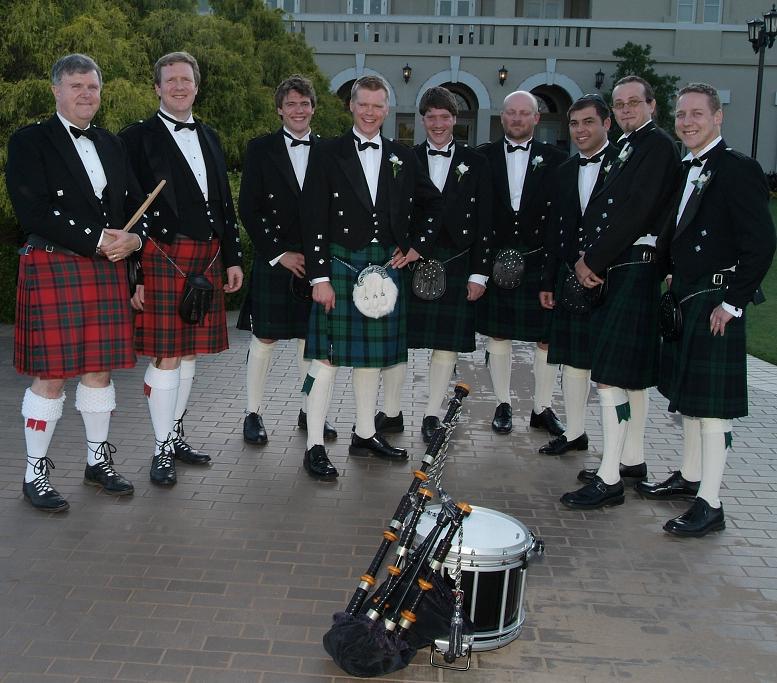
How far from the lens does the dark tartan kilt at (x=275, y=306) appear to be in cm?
479

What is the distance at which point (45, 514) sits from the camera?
12.3 feet

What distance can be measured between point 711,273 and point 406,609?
6.66 ft

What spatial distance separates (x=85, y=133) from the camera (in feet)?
12.0

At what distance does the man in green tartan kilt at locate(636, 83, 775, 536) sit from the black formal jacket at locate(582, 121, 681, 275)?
8cm

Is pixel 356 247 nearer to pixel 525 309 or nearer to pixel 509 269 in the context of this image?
pixel 509 269

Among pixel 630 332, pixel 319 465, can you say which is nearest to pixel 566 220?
pixel 630 332

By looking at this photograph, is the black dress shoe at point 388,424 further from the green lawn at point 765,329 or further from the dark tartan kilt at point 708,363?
the green lawn at point 765,329

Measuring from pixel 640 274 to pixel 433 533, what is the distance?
1.94 meters

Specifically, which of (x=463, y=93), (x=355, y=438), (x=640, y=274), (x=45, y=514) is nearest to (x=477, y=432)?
(x=355, y=438)

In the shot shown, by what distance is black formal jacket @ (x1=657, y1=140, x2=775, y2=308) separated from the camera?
3527mm

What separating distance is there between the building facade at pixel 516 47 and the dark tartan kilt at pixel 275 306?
17496 mm

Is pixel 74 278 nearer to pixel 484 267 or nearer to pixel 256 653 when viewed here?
pixel 256 653

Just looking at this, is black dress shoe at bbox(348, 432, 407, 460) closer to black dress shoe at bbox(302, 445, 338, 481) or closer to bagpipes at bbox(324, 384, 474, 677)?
black dress shoe at bbox(302, 445, 338, 481)

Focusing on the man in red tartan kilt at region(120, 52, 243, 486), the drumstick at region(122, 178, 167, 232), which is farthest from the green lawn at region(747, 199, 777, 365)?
the drumstick at region(122, 178, 167, 232)
